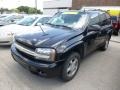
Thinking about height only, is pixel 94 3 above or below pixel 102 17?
above

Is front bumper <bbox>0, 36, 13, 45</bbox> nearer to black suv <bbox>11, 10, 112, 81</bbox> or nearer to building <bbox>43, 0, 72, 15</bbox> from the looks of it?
black suv <bbox>11, 10, 112, 81</bbox>

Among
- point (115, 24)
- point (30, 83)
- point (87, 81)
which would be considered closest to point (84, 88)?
point (87, 81)

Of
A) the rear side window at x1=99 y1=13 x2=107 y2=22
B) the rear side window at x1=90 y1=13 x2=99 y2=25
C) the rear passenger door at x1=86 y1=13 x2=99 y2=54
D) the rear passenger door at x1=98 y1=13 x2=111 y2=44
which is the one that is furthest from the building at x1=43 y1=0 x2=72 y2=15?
the rear passenger door at x1=86 y1=13 x2=99 y2=54

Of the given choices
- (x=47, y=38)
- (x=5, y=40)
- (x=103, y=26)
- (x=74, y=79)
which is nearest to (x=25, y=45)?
(x=47, y=38)

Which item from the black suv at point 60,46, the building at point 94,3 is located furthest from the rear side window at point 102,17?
the building at point 94,3

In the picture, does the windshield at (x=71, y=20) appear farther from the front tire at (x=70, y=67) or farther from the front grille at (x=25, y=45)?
the front grille at (x=25, y=45)

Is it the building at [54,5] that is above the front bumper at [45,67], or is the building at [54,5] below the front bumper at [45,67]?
above

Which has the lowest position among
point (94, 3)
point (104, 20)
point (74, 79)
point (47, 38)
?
point (74, 79)

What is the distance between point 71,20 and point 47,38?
1282mm

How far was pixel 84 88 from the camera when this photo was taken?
356 centimetres

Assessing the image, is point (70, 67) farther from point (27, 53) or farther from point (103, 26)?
point (103, 26)

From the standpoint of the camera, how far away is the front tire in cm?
350

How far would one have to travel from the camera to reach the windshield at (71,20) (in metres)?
4.29

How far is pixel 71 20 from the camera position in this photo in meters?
4.48
